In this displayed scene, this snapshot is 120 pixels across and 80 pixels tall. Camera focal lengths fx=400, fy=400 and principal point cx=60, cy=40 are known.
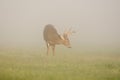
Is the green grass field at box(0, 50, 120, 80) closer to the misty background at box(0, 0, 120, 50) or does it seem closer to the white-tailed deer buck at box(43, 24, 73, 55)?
the white-tailed deer buck at box(43, 24, 73, 55)

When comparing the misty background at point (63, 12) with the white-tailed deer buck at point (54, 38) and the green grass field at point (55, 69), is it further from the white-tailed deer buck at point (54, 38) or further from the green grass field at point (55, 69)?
the green grass field at point (55, 69)

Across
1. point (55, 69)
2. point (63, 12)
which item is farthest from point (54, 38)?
point (63, 12)

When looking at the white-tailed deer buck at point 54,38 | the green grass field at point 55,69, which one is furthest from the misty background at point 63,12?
the green grass field at point 55,69

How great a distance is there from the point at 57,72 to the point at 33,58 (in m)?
3.55

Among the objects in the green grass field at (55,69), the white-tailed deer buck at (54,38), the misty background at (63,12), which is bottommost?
the green grass field at (55,69)

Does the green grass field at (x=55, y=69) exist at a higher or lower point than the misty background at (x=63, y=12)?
lower

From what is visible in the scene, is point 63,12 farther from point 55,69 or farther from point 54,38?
point 55,69

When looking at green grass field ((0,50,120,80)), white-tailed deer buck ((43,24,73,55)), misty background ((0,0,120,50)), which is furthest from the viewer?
misty background ((0,0,120,50))

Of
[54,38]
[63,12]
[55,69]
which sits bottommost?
[55,69]

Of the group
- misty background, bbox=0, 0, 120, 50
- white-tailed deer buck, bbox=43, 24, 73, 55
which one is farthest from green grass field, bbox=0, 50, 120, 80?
misty background, bbox=0, 0, 120, 50

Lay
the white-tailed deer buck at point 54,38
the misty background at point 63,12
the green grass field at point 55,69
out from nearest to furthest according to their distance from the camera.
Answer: the green grass field at point 55,69, the white-tailed deer buck at point 54,38, the misty background at point 63,12

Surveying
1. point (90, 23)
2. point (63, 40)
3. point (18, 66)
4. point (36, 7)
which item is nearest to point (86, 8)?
point (36, 7)

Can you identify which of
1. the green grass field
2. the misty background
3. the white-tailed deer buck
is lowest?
the green grass field

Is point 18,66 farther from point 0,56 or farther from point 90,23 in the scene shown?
point 90,23
